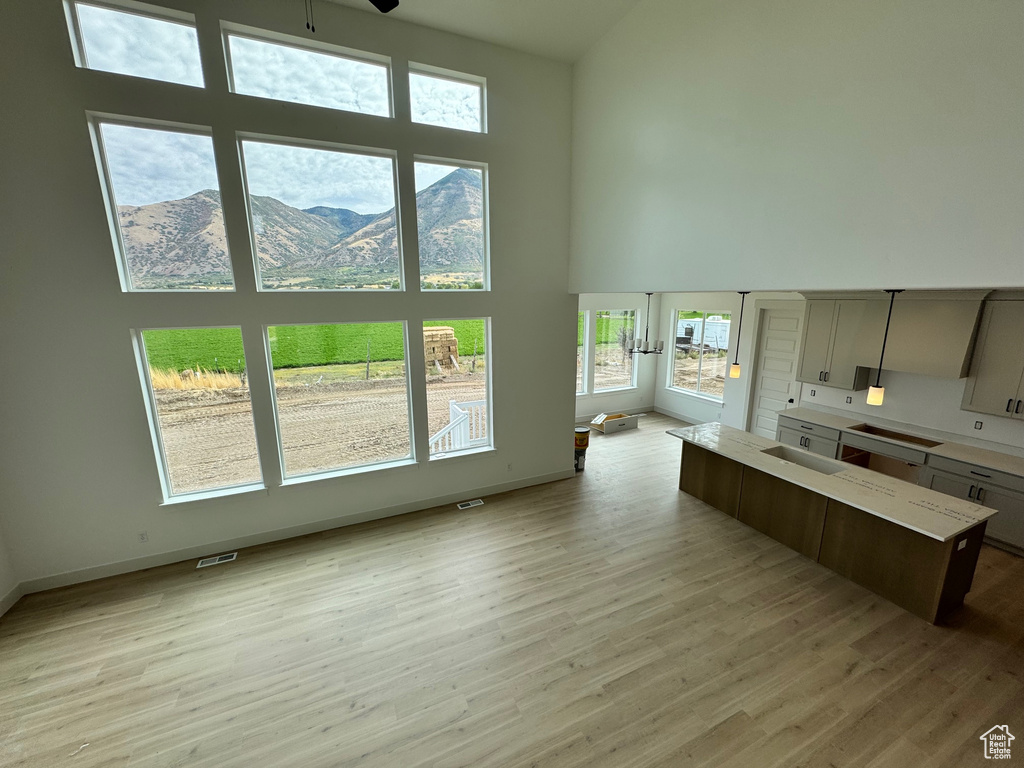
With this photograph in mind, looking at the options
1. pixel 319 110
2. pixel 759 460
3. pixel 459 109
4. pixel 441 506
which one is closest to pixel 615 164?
pixel 459 109

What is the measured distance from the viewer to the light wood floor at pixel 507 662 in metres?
2.27

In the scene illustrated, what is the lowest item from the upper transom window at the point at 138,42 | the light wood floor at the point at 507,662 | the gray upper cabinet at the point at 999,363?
the light wood floor at the point at 507,662

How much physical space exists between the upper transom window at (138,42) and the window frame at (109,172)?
1.12ft

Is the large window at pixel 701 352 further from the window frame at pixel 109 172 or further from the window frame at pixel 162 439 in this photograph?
the window frame at pixel 109 172

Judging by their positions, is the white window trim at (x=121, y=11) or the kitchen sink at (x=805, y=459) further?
the kitchen sink at (x=805, y=459)

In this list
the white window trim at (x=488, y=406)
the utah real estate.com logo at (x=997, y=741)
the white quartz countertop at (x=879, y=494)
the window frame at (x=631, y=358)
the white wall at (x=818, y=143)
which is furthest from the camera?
the window frame at (x=631, y=358)

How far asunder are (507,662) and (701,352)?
695 cm

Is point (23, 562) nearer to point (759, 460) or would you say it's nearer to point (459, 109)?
point (459, 109)

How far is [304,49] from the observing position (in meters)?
3.75

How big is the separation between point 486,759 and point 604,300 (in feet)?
23.7

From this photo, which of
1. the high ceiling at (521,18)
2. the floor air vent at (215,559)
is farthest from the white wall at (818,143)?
the floor air vent at (215,559)

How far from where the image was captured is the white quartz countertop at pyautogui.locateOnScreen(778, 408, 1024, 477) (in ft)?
13.0

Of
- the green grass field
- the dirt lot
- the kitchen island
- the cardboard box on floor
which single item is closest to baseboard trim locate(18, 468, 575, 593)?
the dirt lot

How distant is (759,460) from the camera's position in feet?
14.3
